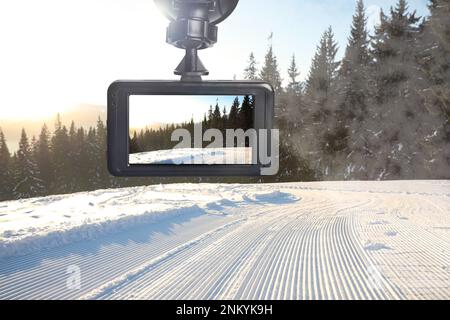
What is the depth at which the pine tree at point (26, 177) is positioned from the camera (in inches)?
1276

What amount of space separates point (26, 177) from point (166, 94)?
35.5 meters

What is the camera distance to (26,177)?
1283 inches

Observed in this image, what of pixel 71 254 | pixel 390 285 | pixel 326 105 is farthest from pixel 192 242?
pixel 326 105

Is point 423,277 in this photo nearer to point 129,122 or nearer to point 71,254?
point 129,122

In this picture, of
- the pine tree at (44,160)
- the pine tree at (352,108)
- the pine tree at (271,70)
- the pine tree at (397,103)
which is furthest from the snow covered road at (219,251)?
the pine tree at (44,160)

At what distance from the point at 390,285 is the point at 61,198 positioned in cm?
775

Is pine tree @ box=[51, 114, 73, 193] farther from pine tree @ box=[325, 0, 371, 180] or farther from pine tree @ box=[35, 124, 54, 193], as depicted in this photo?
pine tree @ box=[325, 0, 371, 180]

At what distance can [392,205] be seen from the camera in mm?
9219

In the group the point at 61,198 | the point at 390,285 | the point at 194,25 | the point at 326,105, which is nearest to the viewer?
the point at 194,25

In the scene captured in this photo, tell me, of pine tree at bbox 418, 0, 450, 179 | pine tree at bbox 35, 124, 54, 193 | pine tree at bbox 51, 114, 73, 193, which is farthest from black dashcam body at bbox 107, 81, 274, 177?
pine tree at bbox 35, 124, 54, 193

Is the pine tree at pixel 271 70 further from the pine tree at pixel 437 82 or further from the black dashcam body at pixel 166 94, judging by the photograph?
the pine tree at pixel 437 82

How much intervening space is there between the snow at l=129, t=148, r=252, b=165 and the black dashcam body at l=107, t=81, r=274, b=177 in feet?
0.09

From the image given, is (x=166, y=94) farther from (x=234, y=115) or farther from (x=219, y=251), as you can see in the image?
(x=219, y=251)
